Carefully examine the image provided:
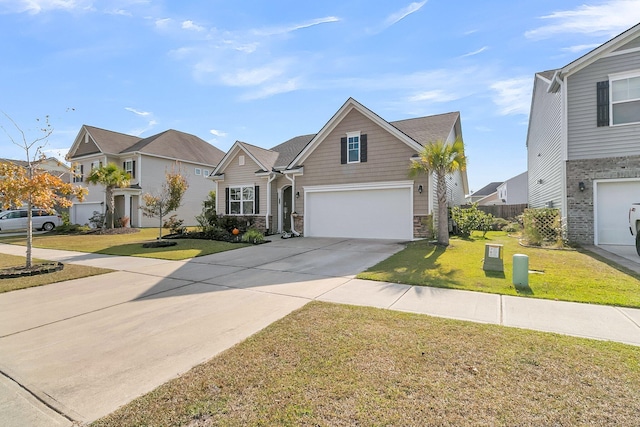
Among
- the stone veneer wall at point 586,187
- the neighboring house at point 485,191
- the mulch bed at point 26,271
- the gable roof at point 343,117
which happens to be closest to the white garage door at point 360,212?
the gable roof at point 343,117

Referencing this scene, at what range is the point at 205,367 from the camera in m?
3.11

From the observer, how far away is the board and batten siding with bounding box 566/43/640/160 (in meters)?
10.1

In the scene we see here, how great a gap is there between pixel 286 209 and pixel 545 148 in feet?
44.9

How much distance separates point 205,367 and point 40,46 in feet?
45.1

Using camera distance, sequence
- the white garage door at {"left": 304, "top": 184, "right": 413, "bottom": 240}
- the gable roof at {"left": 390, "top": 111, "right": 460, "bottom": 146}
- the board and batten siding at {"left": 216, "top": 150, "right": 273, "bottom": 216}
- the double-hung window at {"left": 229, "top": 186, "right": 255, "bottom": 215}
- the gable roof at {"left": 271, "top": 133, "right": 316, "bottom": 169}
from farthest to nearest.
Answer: the gable roof at {"left": 271, "top": 133, "right": 316, "bottom": 169}, the double-hung window at {"left": 229, "top": 186, "right": 255, "bottom": 215}, the board and batten siding at {"left": 216, "top": 150, "right": 273, "bottom": 216}, the gable roof at {"left": 390, "top": 111, "right": 460, "bottom": 146}, the white garage door at {"left": 304, "top": 184, "right": 413, "bottom": 240}

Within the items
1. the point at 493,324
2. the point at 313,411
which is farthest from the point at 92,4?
the point at 493,324

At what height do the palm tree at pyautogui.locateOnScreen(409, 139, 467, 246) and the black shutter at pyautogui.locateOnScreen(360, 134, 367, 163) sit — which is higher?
the black shutter at pyautogui.locateOnScreen(360, 134, 367, 163)

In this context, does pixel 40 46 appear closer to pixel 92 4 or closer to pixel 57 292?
pixel 92 4

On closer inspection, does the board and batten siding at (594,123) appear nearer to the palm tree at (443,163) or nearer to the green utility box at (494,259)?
the palm tree at (443,163)

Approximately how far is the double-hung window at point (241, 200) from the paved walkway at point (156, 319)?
9.73 meters

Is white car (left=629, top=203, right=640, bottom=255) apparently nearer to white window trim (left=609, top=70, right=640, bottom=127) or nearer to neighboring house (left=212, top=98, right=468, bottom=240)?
white window trim (left=609, top=70, right=640, bottom=127)

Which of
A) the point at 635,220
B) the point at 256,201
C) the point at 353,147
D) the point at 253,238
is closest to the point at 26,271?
the point at 253,238

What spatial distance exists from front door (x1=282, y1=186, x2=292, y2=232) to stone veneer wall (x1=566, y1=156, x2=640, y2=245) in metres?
12.8

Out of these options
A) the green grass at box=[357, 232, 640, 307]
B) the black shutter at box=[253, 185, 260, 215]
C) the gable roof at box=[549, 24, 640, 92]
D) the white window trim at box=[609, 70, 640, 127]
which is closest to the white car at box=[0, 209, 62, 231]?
the black shutter at box=[253, 185, 260, 215]
